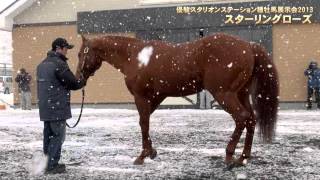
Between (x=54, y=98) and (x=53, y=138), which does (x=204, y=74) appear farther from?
(x=53, y=138)

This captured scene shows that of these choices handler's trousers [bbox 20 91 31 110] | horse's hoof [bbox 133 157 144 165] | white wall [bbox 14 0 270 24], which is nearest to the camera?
horse's hoof [bbox 133 157 144 165]

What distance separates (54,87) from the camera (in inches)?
230

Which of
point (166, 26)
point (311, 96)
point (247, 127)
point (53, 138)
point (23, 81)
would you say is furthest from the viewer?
point (23, 81)

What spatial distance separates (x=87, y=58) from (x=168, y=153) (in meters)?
1.98

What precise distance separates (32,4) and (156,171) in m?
16.4

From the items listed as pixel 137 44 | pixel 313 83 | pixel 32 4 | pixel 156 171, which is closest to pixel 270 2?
pixel 313 83

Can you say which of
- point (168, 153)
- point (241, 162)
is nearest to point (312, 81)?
point (168, 153)

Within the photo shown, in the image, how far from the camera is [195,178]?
17.6 ft

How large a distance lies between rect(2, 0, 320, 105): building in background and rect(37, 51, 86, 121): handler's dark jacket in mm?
12849

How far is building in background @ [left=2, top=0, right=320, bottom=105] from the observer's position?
1759 cm

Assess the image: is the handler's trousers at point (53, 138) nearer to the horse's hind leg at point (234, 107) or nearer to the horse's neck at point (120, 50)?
the horse's neck at point (120, 50)

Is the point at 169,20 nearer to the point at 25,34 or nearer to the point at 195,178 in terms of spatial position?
the point at 25,34

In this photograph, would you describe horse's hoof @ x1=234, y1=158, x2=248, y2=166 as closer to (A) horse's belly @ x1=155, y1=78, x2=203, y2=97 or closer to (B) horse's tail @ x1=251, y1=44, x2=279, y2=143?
(B) horse's tail @ x1=251, y1=44, x2=279, y2=143

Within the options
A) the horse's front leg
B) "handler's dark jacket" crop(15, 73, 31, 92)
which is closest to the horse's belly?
A: the horse's front leg
